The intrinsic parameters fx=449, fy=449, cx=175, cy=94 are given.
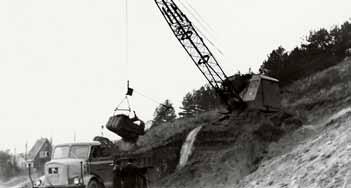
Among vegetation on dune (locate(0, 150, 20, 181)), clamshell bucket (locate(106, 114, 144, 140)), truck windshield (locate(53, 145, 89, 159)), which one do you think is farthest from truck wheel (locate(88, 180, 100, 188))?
vegetation on dune (locate(0, 150, 20, 181))

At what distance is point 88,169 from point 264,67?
34216mm

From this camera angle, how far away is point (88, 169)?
53.9 feet

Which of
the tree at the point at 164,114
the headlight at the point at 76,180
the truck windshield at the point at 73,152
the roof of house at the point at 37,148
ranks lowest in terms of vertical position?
the headlight at the point at 76,180

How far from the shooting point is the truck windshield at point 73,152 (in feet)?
55.2

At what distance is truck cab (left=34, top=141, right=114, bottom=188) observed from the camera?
1617cm

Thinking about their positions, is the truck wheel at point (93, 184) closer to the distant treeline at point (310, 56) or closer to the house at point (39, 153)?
the distant treeline at point (310, 56)

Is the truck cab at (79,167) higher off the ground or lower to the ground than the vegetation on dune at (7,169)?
higher

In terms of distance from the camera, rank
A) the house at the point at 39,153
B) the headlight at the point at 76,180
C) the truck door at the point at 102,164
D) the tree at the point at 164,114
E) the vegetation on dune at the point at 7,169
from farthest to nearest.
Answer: the tree at the point at 164,114
the vegetation on dune at the point at 7,169
the house at the point at 39,153
the truck door at the point at 102,164
the headlight at the point at 76,180

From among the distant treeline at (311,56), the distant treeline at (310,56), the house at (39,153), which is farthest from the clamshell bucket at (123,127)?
the house at (39,153)

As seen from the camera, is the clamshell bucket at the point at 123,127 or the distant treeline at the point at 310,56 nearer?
the clamshell bucket at the point at 123,127

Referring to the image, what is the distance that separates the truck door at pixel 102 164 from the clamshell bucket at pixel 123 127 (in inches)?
278

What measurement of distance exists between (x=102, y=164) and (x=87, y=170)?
0.81 metres

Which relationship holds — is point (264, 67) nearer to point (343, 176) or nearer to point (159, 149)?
point (159, 149)

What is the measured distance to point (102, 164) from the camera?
17.1m
